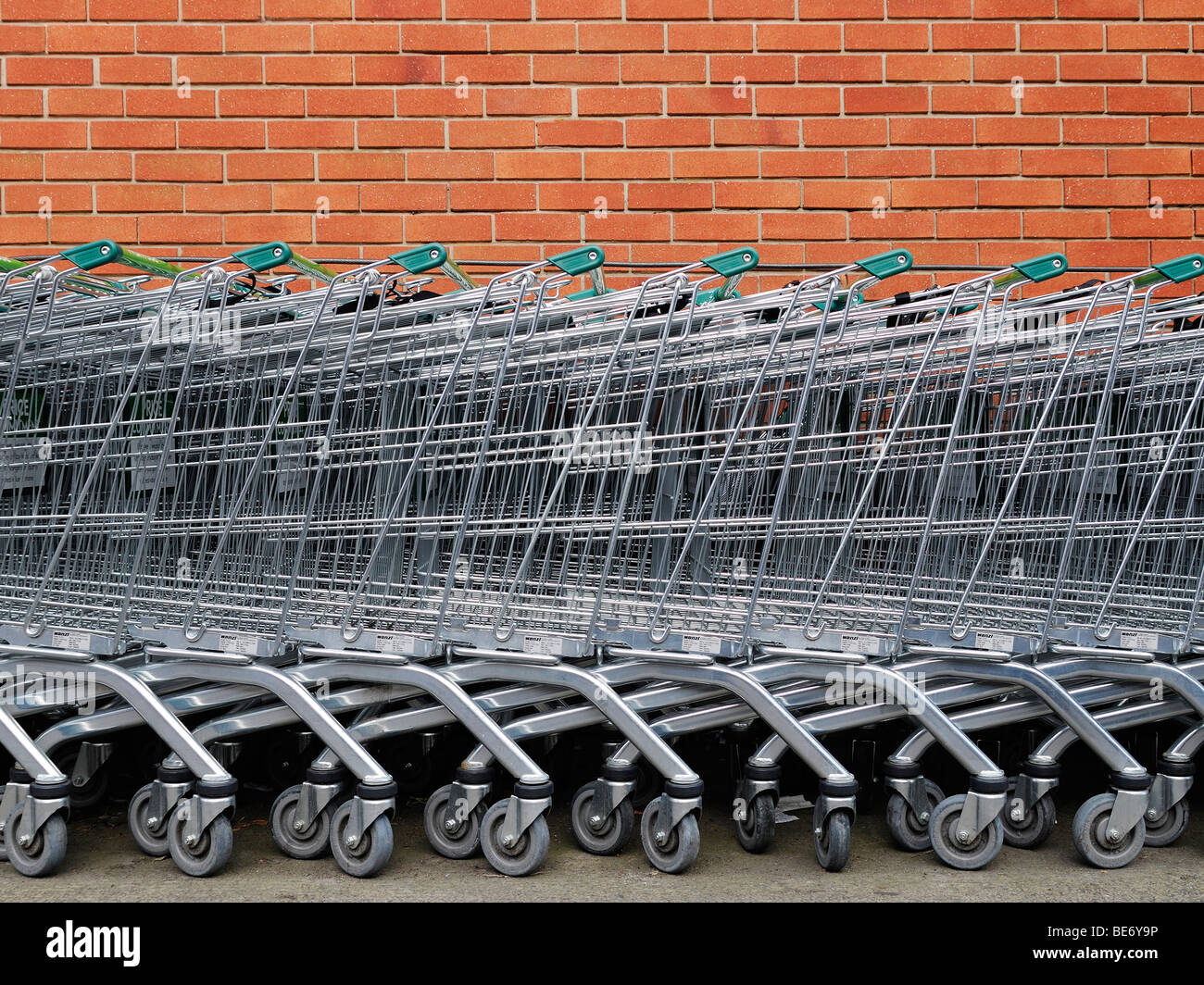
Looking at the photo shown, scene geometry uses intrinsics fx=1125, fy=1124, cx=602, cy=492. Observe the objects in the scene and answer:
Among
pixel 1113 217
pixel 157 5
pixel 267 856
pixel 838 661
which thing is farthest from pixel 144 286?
pixel 1113 217

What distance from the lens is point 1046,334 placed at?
3.14 m

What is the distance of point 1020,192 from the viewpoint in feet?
16.0

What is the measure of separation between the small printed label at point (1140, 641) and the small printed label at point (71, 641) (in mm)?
2759

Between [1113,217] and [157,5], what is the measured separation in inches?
166

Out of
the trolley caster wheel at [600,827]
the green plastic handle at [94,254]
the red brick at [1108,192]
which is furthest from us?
the red brick at [1108,192]

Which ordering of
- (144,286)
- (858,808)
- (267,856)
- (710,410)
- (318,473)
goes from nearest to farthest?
(318,473)
(267,856)
(710,410)
(858,808)
(144,286)

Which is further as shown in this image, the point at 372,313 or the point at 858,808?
the point at 858,808

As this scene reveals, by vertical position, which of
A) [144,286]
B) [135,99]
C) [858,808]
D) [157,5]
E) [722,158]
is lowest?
[858,808]

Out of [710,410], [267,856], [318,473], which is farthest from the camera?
[710,410]

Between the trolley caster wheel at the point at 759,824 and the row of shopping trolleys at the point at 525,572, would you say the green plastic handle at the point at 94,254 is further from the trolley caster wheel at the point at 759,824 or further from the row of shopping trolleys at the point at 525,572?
the trolley caster wheel at the point at 759,824

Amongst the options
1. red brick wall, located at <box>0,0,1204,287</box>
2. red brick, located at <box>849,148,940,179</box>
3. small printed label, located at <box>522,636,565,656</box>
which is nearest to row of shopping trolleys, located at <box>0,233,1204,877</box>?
small printed label, located at <box>522,636,565,656</box>

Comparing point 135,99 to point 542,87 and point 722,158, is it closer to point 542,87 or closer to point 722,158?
point 542,87

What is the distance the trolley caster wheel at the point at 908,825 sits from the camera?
308 centimetres

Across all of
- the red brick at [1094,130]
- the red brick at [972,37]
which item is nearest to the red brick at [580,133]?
the red brick at [972,37]
